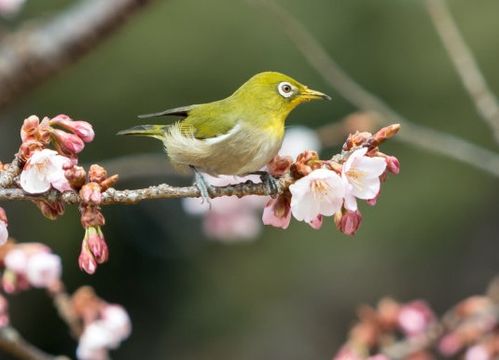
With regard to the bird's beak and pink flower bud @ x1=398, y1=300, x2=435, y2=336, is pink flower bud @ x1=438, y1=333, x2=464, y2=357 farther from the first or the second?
the bird's beak

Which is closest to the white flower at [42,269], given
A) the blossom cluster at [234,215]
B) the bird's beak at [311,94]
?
the bird's beak at [311,94]

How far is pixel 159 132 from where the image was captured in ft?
6.96

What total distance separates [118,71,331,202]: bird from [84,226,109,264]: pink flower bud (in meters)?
0.52

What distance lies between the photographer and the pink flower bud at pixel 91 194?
1418mm

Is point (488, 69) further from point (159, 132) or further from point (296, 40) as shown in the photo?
point (159, 132)

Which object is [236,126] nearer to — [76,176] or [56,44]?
[76,176]

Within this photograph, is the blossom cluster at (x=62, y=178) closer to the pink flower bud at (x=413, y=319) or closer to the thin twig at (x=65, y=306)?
the thin twig at (x=65, y=306)

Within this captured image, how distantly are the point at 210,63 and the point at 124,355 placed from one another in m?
3.91

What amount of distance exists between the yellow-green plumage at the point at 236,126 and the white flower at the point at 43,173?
1.72 ft

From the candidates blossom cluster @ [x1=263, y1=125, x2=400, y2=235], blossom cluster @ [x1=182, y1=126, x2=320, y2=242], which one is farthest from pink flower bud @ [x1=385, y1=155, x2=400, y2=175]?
blossom cluster @ [x1=182, y1=126, x2=320, y2=242]

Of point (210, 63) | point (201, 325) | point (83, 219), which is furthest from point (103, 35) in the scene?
point (201, 325)

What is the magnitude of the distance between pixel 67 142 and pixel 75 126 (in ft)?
0.11

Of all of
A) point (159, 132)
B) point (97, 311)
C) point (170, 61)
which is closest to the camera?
point (159, 132)

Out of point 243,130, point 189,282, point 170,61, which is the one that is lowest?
point 243,130
